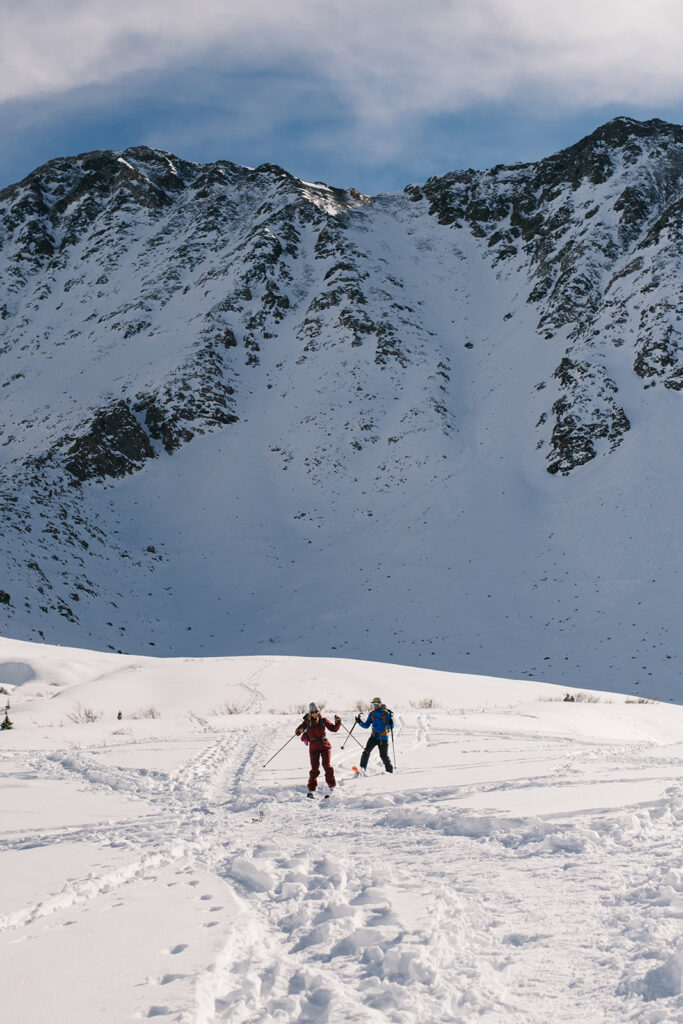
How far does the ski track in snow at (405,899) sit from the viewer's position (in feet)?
11.1

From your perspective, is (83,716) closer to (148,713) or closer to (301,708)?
(148,713)

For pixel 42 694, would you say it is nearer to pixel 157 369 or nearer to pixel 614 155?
pixel 157 369

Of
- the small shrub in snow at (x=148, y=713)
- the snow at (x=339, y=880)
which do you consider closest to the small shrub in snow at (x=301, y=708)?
the small shrub in snow at (x=148, y=713)

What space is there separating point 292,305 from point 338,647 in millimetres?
43681

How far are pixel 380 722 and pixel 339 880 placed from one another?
13.4 ft

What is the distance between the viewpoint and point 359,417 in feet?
163

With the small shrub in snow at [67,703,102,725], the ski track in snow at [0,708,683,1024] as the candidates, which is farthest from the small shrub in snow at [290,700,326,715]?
the ski track in snow at [0,708,683,1024]

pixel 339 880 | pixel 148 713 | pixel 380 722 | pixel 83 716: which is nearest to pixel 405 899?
pixel 339 880

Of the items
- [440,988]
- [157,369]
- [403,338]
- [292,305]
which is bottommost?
[440,988]

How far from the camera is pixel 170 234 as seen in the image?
3056 inches

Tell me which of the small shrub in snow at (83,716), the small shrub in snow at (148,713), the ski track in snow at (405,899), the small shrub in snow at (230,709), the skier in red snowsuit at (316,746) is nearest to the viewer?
the ski track in snow at (405,899)

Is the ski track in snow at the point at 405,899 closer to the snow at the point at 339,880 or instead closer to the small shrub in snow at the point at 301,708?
the snow at the point at 339,880

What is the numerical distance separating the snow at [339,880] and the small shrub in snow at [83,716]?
1.03 metres

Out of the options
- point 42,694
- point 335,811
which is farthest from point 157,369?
point 335,811
